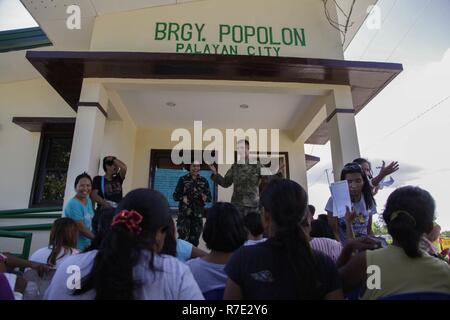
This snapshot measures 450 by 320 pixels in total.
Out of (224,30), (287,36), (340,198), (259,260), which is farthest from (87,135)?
(259,260)

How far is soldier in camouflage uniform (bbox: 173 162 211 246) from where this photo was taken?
4.19m

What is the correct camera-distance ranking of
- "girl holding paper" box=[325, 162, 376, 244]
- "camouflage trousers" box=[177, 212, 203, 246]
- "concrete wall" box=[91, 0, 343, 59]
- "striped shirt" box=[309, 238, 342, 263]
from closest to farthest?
1. "striped shirt" box=[309, 238, 342, 263]
2. "girl holding paper" box=[325, 162, 376, 244]
3. "camouflage trousers" box=[177, 212, 203, 246]
4. "concrete wall" box=[91, 0, 343, 59]

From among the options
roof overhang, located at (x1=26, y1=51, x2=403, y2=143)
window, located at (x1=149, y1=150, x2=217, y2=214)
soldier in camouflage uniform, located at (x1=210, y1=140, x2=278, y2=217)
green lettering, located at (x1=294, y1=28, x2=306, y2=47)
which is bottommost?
soldier in camouflage uniform, located at (x1=210, y1=140, x2=278, y2=217)

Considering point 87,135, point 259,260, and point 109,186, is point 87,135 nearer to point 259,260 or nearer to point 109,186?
point 109,186

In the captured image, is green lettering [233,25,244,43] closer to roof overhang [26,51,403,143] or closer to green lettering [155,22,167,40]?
roof overhang [26,51,403,143]

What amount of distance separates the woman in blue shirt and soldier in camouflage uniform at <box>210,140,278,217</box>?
59.6 inches

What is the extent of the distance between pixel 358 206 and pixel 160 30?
3.89 metres

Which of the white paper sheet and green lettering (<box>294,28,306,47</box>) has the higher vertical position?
green lettering (<box>294,28,306,47</box>)

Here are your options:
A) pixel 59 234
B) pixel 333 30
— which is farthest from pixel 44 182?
pixel 333 30

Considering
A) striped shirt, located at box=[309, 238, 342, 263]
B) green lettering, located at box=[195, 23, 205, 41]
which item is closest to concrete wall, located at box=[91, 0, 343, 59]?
green lettering, located at box=[195, 23, 205, 41]

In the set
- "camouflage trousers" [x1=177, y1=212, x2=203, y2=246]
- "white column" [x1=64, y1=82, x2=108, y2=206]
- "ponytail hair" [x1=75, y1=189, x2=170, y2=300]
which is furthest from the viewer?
"camouflage trousers" [x1=177, y1=212, x2=203, y2=246]

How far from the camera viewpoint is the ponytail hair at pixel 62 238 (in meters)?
2.26

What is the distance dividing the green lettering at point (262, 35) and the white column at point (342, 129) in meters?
1.35

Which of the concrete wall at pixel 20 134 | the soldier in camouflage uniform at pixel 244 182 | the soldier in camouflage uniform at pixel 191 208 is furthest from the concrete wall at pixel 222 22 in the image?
the soldier in camouflage uniform at pixel 191 208
